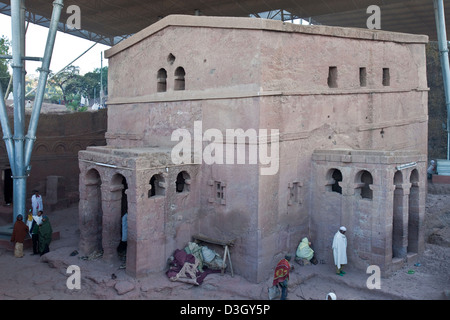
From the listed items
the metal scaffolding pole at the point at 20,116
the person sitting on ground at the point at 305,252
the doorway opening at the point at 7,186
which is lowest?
the person sitting on ground at the point at 305,252

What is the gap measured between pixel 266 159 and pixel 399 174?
3593 millimetres

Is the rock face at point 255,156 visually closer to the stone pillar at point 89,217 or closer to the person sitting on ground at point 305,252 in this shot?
the stone pillar at point 89,217

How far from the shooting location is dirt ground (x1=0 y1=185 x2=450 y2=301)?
9.17m

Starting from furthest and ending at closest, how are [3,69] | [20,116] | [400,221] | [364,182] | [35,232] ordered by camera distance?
[3,69] < [20,116] < [35,232] < [364,182] < [400,221]

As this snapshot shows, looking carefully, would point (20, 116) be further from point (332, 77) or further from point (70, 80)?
point (70, 80)

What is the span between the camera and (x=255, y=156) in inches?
380

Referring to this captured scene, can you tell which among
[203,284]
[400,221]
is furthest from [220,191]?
[400,221]

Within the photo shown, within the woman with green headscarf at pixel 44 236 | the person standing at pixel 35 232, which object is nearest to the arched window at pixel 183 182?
the woman with green headscarf at pixel 44 236

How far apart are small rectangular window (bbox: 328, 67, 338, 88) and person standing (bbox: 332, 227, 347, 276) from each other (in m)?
4.28

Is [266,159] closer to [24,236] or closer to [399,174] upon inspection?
[399,174]

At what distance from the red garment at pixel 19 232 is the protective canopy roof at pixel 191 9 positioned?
1122 centimetres

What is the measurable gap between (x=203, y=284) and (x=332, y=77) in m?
6.91

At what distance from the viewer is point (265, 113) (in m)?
9.71

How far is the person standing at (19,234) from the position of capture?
11.4 m
